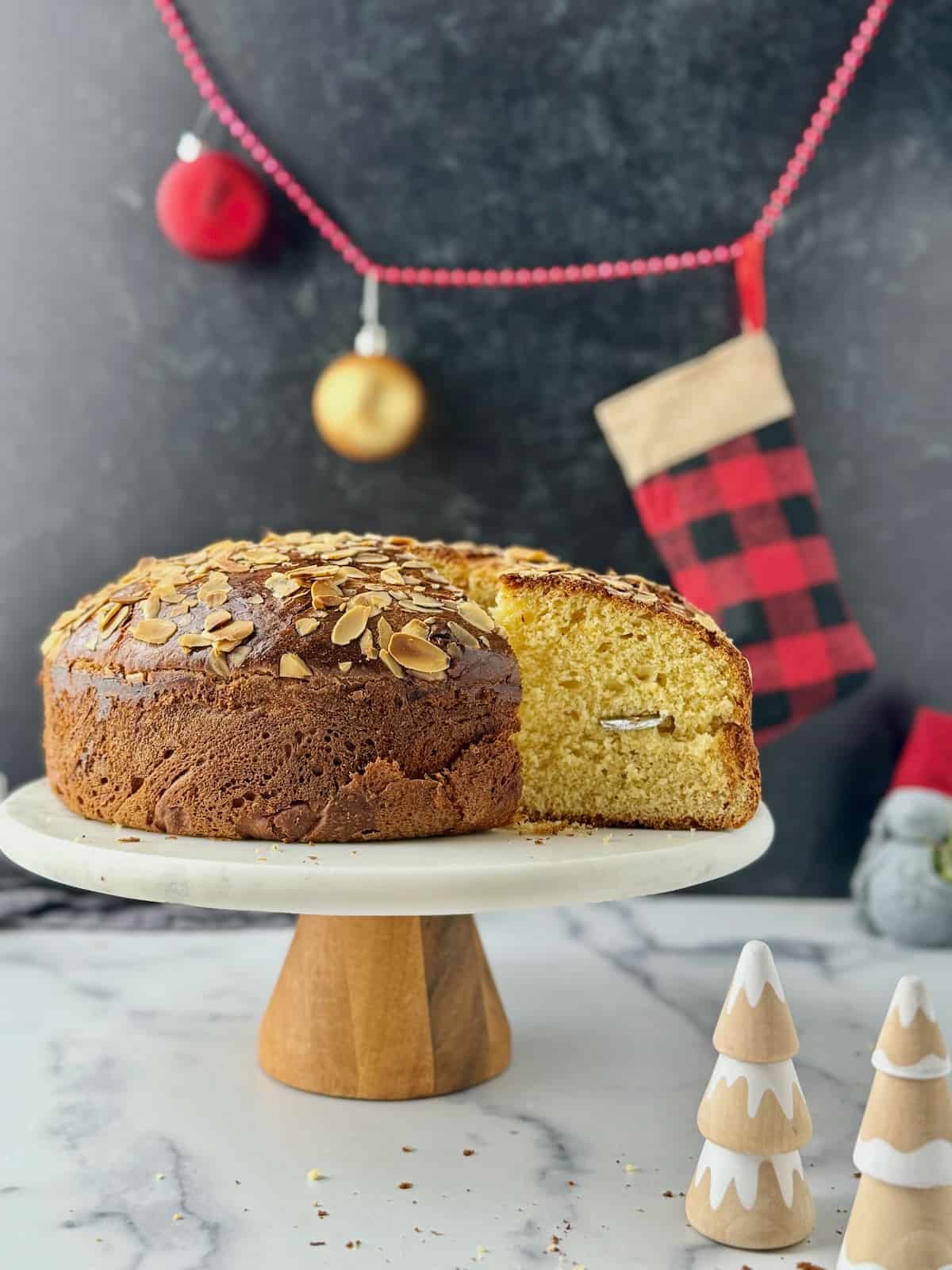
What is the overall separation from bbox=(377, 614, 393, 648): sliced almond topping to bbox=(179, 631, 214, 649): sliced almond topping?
16 centimetres

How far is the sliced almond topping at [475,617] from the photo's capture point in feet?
4.19

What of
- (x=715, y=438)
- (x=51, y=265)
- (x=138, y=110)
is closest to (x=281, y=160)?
(x=138, y=110)

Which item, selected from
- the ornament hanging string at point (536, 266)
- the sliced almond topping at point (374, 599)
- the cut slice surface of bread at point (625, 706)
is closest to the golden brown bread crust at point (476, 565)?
the cut slice surface of bread at point (625, 706)

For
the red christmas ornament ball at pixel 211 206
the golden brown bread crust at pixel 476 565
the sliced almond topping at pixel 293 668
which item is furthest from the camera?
the red christmas ornament ball at pixel 211 206

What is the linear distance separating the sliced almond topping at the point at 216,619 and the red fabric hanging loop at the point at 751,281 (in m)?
1.16

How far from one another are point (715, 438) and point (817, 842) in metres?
0.70

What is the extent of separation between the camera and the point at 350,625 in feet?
4.00

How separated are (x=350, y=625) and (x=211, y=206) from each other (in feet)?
3.30

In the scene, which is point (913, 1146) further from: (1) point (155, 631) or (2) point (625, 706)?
(1) point (155, 631)

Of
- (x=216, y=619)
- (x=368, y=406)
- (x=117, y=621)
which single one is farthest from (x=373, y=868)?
(x=368, y=406)

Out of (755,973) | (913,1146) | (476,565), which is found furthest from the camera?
(476,565)

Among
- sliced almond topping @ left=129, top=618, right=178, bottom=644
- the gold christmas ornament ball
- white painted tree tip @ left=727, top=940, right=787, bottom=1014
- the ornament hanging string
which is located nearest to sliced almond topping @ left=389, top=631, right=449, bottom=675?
sliced almond topping @ left=129, top=618, right=178, bottom=644

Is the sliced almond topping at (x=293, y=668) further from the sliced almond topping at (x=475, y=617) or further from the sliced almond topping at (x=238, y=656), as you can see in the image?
the sliced almond topping at (x=475, y=617)

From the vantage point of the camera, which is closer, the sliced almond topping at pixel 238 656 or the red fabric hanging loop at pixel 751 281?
the sliced almond topping at pixel 238 656
